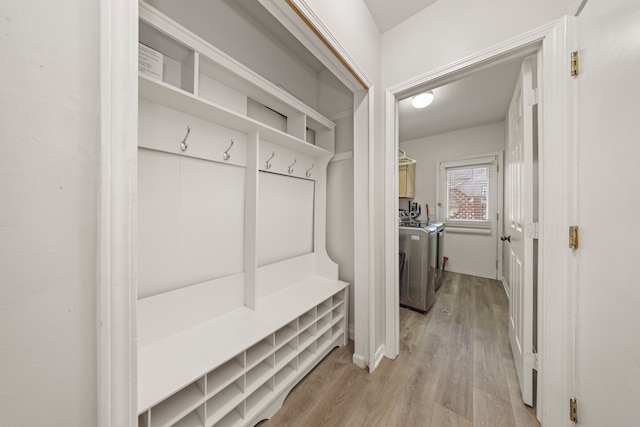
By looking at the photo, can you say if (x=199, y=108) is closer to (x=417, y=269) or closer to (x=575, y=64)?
(x=575, y=64)

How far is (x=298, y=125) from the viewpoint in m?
1.72

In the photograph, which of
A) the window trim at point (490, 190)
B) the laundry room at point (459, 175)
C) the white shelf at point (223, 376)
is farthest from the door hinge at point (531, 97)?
the window trim at point (490, 190)

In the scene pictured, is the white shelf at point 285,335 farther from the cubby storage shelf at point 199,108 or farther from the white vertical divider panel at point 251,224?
the cubby storage shelf at point 199,108

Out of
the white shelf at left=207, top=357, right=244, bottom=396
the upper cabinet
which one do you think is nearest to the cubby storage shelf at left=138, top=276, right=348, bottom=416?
the white shelf at left=207, top=357, right=244, bottom=396

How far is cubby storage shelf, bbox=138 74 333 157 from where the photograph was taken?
945 millimetres

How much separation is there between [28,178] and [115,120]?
18 centimetres

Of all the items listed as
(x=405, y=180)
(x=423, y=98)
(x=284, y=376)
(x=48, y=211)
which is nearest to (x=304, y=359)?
(x=284, y=376)

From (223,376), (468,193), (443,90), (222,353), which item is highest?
(443,90)

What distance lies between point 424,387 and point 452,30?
2356mm

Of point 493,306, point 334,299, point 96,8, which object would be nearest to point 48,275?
point 96,8

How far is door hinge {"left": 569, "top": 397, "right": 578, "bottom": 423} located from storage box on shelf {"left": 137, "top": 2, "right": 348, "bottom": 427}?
129 centimetres

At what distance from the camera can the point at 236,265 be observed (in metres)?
1.44

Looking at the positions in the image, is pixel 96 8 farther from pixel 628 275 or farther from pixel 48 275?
pixel 628 275

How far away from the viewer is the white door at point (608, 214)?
27.2 inches
